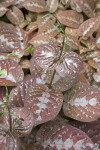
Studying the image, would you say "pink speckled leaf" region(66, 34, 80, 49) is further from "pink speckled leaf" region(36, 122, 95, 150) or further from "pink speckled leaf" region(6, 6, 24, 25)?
"pink speckled leaf" region(36, 122, 95, 150)

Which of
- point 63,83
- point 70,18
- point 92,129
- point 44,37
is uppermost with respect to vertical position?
point 70,18

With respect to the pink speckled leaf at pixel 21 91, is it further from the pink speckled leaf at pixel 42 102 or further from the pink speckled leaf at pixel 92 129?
the pink speckled leaf at pixel 92 129

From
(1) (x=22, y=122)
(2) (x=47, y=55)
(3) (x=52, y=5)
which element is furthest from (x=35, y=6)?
(1) (x=22, y=122)

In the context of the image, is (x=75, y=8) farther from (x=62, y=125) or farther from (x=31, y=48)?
(x=62, y=125)

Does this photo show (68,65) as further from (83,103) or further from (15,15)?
(15,15)

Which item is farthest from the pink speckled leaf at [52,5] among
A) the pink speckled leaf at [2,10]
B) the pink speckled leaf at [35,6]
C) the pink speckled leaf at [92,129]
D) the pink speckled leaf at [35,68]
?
the pink speckled leaf at [92,129]
